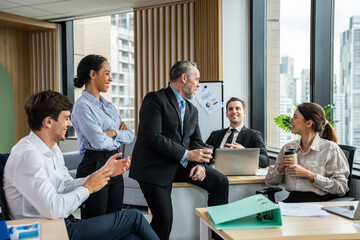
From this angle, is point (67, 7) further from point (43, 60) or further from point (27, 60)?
point (27, 60)

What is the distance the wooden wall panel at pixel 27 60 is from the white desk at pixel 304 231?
5521mm

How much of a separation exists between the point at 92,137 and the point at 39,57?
486cm

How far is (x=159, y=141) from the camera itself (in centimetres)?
252

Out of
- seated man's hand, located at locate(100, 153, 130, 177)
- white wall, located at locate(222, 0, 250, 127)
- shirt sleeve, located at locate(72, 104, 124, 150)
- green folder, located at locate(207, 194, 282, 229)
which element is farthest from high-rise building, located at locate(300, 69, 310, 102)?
seated man's hand, located at locate(100, 153, 130, 177)

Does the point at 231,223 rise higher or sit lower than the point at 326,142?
lower

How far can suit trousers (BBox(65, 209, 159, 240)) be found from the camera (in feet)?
5.58

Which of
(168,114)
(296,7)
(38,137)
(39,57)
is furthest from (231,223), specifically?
(39,57)

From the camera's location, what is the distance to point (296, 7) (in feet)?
12.9

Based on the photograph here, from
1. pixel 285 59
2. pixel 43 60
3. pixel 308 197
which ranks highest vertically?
pixel 43 60

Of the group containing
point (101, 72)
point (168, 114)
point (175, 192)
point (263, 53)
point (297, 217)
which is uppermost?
point (263, 53)

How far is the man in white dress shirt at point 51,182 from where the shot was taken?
1566 millimetres

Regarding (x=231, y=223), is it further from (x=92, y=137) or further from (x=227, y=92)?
(x=227, y=92)

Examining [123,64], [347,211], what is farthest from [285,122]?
[123,64]

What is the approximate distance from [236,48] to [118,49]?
216cm
